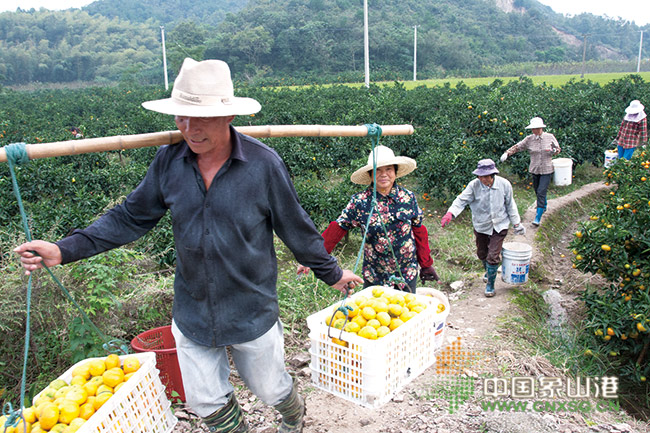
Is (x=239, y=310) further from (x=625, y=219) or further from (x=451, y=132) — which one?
(x=451, y=132)

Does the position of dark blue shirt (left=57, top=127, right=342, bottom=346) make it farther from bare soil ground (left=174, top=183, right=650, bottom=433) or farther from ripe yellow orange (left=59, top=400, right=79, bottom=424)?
bare soil ground (left=174, top=183, right=650, bottom=433)

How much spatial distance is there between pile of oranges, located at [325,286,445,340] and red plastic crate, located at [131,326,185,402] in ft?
4.04

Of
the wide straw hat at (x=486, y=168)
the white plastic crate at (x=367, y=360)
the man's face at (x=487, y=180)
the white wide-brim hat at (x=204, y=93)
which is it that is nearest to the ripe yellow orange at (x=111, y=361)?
the white plastic crate at (x=367, y=360)

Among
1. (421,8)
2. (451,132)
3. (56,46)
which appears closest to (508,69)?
(421,8)

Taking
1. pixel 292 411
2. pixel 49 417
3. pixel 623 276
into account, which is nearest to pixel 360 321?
pixel 292 411

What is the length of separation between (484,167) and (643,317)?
2.11 meters

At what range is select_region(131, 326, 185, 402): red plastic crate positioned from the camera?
11.1ft

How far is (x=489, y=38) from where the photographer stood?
76.8 meters

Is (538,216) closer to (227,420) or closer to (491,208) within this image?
(491,208)

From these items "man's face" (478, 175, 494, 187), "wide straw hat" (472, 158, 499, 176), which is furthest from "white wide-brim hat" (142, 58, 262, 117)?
"man's face" (478, 175, 494, 187)

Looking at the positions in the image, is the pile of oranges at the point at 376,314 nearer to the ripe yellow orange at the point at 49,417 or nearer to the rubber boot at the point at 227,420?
the rubber boot at the point at 227,420

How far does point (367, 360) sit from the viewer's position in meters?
2.50

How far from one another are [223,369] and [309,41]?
6588 cm

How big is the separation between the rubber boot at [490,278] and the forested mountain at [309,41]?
4327 cm
